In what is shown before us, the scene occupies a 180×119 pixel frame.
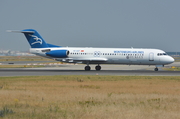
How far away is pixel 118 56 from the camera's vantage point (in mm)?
46375

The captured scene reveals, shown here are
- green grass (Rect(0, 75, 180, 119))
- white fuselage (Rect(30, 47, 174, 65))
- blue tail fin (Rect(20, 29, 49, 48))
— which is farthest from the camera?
blue tail fin (Rect(20, 29, 49, 48))

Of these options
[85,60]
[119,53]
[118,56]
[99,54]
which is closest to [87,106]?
[85,60]

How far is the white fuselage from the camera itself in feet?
151

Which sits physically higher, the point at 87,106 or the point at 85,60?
the point at 85,60

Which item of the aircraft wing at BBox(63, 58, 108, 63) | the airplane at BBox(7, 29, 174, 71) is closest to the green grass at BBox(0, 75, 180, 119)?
the aircraft wing at BBox(63, 58, 108, 63)

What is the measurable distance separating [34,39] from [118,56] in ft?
43.2

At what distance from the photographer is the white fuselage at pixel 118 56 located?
151ft

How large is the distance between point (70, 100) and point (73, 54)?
30602 millimetres

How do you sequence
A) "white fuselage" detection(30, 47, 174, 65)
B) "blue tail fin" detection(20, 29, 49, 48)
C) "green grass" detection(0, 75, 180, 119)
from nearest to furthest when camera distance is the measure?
"green grass" detection(0, 75, 180, 119)
"white fuselage" detection(30, 47, 174, 65)
"blue tail fin" detection(20, 29, 49, 48)

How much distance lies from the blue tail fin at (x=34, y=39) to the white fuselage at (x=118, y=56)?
1328mm

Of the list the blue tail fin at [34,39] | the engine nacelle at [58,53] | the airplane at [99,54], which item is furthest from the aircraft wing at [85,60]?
the blue tail fin at [34,39]

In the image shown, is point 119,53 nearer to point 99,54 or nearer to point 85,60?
point 99,54

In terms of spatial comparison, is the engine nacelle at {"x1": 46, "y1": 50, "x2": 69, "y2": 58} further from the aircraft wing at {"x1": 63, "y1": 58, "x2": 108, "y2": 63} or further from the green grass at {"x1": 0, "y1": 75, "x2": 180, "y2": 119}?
the green grass at {"x1": 0, "y1": 75, "x2": 180, "y2": 119}

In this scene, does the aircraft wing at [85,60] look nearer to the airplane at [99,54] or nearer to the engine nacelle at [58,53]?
the airplane at [99,54]
